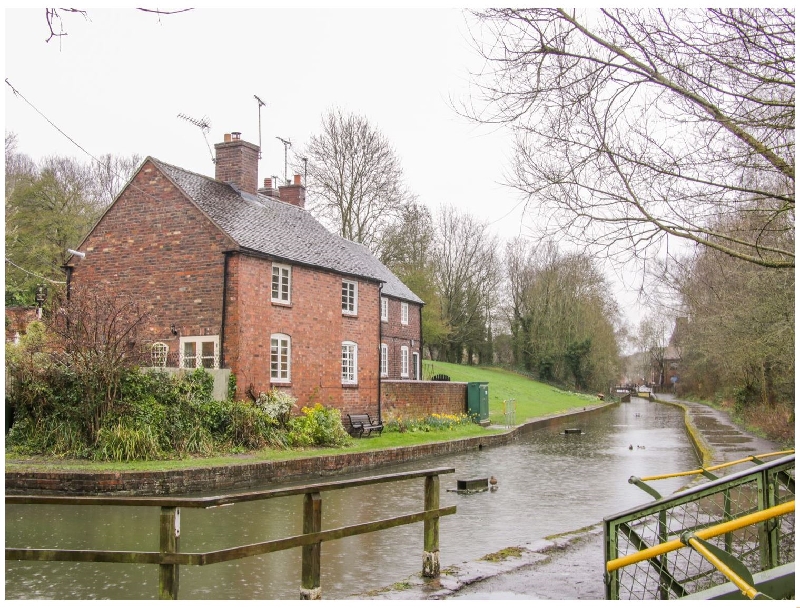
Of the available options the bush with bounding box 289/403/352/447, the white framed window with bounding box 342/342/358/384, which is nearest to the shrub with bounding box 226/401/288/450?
the bush with bounding box 289/403/352/447

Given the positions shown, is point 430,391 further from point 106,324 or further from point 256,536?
point 256,536

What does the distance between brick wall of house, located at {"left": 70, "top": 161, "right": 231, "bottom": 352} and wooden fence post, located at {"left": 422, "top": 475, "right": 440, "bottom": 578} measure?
15.4 meters

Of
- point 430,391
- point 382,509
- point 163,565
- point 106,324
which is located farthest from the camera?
point 430,391

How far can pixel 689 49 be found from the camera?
790 cm

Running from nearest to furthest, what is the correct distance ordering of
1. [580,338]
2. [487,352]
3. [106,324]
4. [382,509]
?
[382,509] → [106,324] → [580,338] → [487,352]

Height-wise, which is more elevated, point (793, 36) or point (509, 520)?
point (793, 36)

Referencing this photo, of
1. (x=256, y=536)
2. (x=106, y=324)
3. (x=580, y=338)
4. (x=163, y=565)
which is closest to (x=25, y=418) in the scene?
(x=106, y=324)

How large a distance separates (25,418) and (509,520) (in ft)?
39.7

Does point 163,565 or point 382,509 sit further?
point 382,509

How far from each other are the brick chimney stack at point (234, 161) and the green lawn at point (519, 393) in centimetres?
1717

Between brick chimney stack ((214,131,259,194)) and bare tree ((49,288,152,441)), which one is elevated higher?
brick chimney stack ((214,131,259,194))

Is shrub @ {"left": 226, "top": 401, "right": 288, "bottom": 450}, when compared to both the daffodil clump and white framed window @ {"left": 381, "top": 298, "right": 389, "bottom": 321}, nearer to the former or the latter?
the daffodil clump

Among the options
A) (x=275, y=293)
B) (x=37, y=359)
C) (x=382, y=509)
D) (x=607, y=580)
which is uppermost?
(x=275, y=293)

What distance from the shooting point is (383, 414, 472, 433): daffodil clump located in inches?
1072
